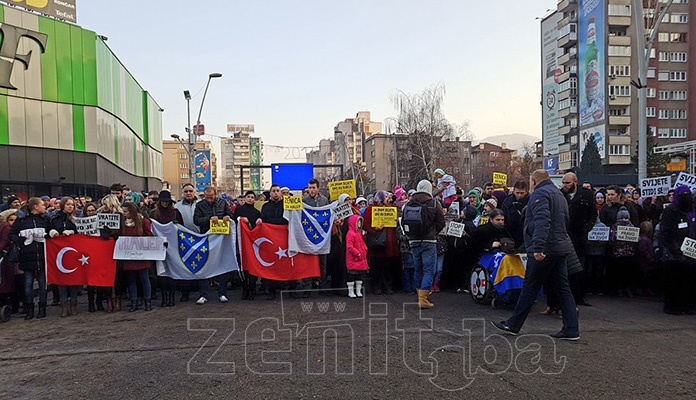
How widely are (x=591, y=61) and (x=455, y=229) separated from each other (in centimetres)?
6776

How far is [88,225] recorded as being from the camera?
857 centimetres

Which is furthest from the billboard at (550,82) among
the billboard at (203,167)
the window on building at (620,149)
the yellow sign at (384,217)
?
the yellow sign at (384,217)

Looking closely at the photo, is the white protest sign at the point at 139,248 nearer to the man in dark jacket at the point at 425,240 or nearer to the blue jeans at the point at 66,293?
the blue jeans at the point at 66,293

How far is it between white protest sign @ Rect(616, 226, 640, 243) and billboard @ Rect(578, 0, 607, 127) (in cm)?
6289

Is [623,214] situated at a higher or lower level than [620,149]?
lower

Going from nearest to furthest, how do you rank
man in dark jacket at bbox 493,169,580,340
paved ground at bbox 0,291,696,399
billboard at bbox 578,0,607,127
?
1. paved ground at bbox 0,291,696,399
2. man in dark jacket at bbox 493,169,580,340
3. billboard at bbox 578,0,607,127

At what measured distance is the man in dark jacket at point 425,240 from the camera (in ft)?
26.4

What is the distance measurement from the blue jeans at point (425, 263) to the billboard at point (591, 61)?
6534 centimetres

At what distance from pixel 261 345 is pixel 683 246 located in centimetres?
645

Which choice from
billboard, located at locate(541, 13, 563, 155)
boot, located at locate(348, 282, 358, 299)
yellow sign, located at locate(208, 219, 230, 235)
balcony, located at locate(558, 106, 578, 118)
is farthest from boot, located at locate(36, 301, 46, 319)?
billboard, located at locate(541, 13, 563, 155)

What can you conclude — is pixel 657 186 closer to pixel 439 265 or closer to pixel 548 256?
pixel 439 265

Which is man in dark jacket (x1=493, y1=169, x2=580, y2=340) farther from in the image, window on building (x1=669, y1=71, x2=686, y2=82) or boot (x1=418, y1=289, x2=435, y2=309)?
window on building (x1=669, y1=71, x2=686, y2=82)

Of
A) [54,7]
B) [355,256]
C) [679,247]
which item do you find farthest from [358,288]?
[54,7]

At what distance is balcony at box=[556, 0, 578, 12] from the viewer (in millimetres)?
71062
